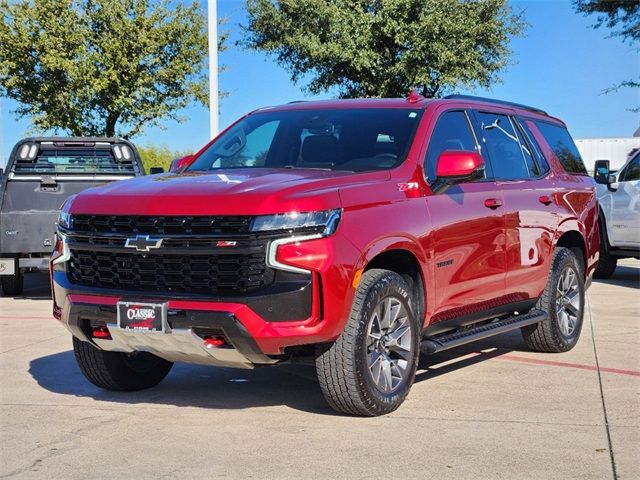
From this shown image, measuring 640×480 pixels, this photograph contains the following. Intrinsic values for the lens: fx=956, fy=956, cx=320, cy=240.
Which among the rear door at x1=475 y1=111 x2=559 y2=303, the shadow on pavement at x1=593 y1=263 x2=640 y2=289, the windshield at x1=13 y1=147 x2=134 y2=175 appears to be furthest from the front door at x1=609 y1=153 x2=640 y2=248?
the windshield at x1=13 y1=147 x2=134 y2=175

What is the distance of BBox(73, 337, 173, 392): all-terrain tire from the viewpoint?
20.7 feet

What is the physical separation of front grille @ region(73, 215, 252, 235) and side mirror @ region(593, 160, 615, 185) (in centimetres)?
840

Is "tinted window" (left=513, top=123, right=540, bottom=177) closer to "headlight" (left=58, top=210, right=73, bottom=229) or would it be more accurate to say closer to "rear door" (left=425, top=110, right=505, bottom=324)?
"rear door" (left=425, top=110, right=505, bottom=324)

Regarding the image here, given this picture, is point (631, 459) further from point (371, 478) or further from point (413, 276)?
point (413, 276)

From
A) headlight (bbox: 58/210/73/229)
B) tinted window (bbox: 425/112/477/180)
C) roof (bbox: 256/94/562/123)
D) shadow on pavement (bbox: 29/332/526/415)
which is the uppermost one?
roof (bbox: 256/94/562/123)

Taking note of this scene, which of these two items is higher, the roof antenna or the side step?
the roof antenna

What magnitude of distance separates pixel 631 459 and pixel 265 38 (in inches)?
1162

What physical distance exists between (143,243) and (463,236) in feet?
7.27

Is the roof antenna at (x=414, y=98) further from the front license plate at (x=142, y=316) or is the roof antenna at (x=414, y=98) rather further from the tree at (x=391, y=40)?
the tree at (x=391, y=40)

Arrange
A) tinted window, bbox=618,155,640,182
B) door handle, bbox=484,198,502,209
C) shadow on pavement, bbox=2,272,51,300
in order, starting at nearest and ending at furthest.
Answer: door handle, bbox=484,198,502,209 < shadow on pavement, bbox=2,272,51,300 < tinted window, bbox=618,155,640,182

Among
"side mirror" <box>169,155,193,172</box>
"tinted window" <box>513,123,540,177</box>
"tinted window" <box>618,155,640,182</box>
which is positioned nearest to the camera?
"side mirror" <box>169,155,193,172</box>

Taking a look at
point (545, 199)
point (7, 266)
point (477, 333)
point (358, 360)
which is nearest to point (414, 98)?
point (545, 199)

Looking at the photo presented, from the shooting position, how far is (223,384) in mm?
6770

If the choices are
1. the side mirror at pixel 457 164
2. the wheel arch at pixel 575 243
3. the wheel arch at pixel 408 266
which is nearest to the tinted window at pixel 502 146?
the wheel arch at pixel 575 243
